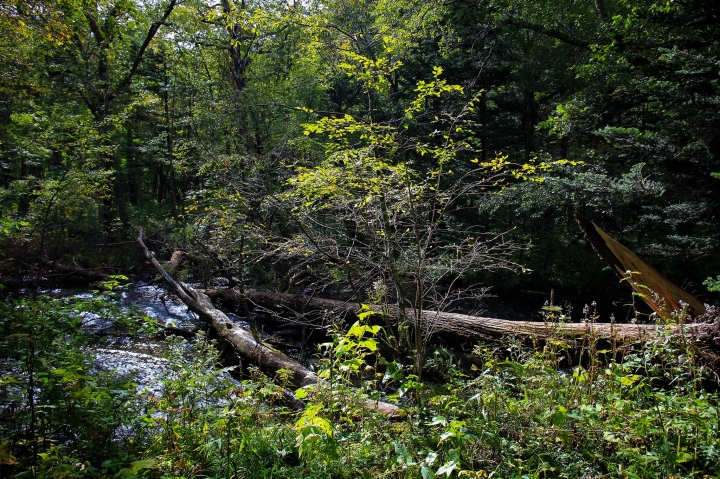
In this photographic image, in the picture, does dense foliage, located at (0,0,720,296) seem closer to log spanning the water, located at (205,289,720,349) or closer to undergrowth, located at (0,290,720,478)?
log spanning the water, located at (205,289,720,349)

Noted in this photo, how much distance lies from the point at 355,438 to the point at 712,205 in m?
6.28

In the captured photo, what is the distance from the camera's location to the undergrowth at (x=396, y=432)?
2324 millimetres

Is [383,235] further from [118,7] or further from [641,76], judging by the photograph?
[641,76]

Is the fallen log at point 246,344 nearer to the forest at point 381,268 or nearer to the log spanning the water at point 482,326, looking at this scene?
the forest at point 381,268

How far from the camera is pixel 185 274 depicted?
1123 centimetres

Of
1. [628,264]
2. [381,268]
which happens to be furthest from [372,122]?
[628,264]

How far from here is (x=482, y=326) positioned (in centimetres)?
615

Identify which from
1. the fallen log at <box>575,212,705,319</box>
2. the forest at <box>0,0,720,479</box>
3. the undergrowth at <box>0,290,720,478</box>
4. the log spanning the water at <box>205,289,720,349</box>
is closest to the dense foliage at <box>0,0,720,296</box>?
the forest at <box>0,0,720,479</box>

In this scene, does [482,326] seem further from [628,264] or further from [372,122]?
[372,122]

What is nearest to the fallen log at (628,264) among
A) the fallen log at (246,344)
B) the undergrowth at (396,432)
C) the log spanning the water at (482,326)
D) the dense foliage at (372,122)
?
the log spanning the water at (482,326)

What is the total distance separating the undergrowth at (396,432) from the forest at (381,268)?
0.08ft

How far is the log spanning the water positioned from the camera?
11.6 feet

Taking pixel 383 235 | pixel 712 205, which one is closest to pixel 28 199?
pixel 383 235

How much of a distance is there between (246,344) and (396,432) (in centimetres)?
395
